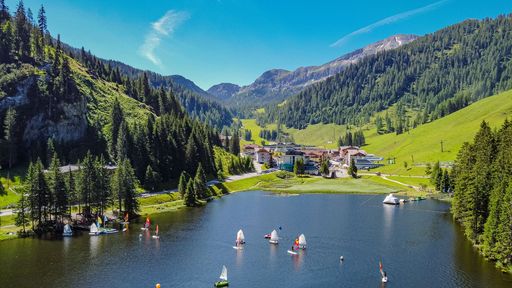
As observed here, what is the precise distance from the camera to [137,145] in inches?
6378

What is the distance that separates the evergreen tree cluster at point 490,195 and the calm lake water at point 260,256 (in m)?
3.48

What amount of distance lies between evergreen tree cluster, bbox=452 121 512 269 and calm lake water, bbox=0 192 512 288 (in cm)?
348

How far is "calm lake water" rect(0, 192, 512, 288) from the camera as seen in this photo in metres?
68.6

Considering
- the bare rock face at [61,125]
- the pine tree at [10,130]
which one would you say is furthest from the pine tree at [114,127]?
the pine tree at [10,130]

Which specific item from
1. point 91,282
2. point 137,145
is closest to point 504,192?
point 91,282

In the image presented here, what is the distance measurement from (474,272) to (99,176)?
3657 inches

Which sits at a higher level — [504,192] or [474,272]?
[504,192]

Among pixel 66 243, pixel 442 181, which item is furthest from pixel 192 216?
pixel 442 181

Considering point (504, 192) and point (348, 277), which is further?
point (504, 192)

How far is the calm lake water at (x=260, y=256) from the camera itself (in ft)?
225

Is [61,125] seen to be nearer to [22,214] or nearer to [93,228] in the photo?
[22,214]

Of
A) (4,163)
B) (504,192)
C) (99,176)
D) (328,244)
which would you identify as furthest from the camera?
(4,163)

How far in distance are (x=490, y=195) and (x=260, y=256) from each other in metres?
47.6

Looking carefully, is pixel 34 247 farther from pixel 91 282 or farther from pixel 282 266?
pixel 282 266
